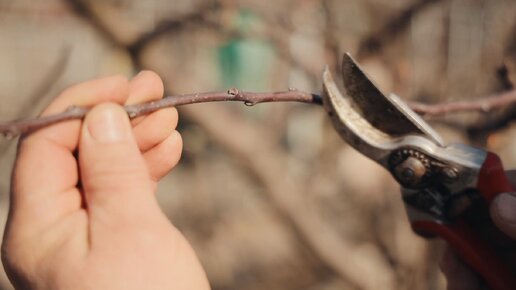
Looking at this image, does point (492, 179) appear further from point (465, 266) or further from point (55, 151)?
point (55, 151)

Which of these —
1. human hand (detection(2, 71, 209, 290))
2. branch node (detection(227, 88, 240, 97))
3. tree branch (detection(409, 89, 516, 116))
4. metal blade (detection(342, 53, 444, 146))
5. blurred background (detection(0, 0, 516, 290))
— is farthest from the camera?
blurred background (detection(0, 0, 516, 290))

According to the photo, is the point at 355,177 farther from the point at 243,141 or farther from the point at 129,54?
the point at 129,54

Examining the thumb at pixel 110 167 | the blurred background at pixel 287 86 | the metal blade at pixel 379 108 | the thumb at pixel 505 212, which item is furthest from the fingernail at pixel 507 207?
the blurred background at pixel 287 86

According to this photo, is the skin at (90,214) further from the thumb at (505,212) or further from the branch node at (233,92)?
the thumb at (505,212)

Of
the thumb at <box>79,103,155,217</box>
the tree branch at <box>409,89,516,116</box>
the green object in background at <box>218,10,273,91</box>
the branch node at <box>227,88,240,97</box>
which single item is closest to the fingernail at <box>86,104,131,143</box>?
the thumb at <box>79,103,155,217</box>

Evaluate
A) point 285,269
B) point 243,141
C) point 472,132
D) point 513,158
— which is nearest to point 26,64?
point 243,141

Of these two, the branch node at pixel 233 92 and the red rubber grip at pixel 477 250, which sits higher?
the branch node at pixel 233 92

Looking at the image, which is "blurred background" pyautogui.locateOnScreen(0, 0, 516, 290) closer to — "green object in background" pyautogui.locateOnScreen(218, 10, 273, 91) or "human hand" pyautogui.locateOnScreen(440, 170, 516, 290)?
"green object in background" pyautogui.locateOnScreen(218, 10, 273, 91)
